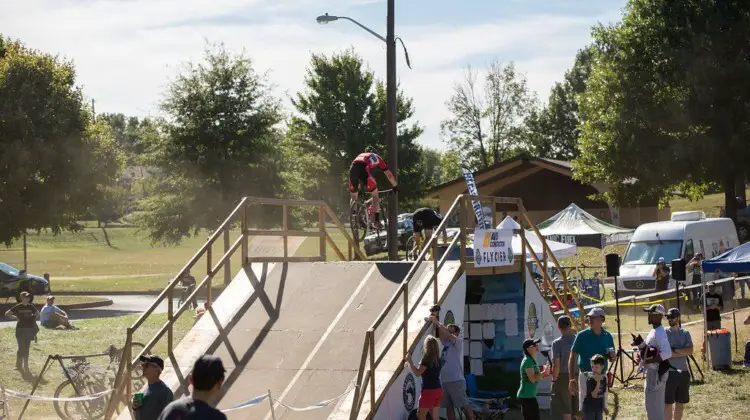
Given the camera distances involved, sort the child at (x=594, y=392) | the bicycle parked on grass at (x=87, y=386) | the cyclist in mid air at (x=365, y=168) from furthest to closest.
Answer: the cyclist in mid air at (x=365, y=168)
the bicycle parked on grass at (x=87, y=386)
the child at (x=594, y=392)

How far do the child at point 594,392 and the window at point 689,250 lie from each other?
20622mm

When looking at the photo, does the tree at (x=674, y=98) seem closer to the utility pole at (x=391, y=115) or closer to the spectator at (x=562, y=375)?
the utility pole at (x=391, y=115)

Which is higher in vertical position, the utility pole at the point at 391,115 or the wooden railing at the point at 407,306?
the utility pole at the point at 391,115

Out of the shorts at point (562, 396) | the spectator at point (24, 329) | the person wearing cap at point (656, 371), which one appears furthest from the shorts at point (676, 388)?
the spectator at point (24, 329)

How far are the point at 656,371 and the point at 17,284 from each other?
2710cm

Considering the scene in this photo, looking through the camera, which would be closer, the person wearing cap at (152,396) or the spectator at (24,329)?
the person wearing cap at (152,396)

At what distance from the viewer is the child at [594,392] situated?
41.0ft

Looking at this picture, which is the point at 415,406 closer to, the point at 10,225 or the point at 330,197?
the point at 10,225

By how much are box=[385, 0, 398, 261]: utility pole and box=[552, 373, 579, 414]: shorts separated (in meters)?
5.18

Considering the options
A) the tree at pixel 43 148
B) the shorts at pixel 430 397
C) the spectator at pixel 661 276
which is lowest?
the shorts at pixel 430 397

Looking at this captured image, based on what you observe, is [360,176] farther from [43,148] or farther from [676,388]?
[43,148]

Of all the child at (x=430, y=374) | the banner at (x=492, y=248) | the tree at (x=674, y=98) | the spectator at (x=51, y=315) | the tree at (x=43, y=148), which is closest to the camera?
the child at (x=430, y=374)

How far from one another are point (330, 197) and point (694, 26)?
23.8m

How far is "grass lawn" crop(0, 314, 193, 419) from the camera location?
1866 cm
